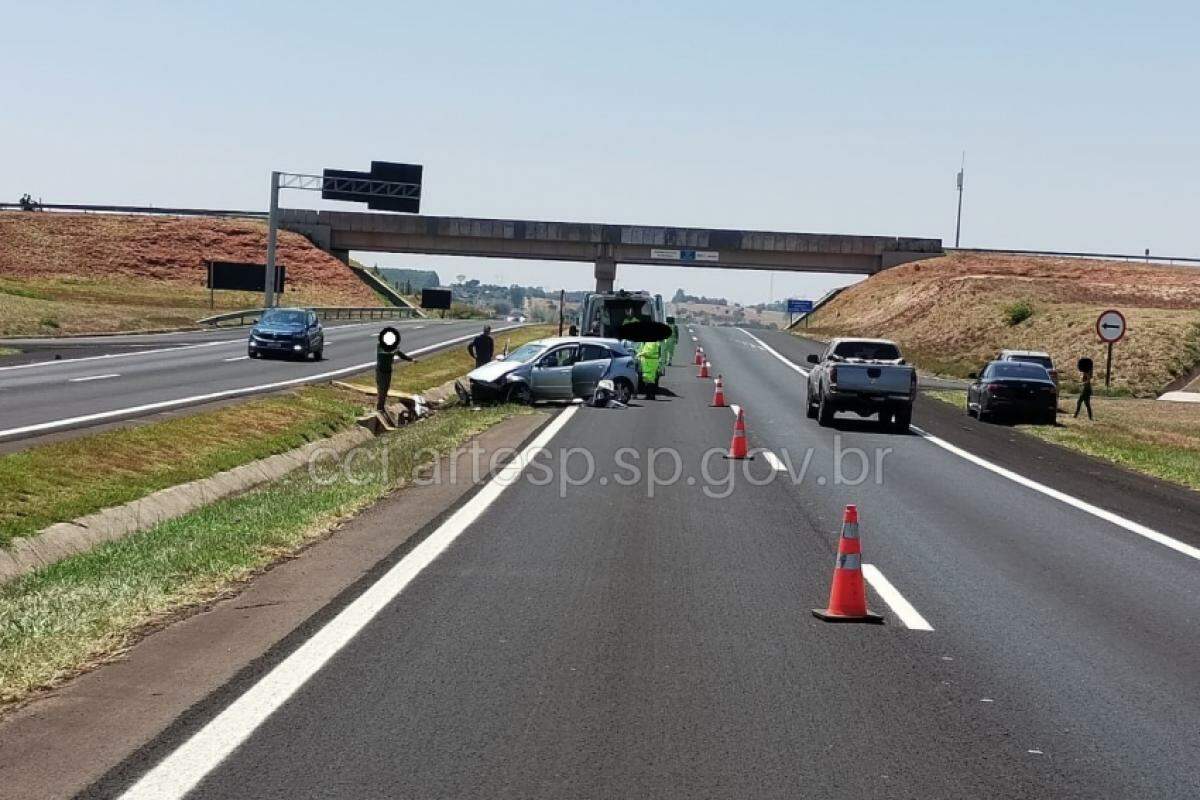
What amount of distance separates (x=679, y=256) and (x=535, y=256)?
9.94m

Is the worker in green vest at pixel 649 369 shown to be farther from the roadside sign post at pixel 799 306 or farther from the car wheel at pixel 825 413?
the roadside sign post at pixel 799 306

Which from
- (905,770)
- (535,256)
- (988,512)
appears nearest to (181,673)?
(905,770)

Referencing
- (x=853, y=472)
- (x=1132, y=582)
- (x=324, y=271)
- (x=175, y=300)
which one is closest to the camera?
(x=1132, y=582)

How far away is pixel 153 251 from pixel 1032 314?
2717 inches

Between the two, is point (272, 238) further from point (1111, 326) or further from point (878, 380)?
point (878, 380)

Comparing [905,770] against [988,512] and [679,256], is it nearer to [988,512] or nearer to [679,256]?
[988,512]

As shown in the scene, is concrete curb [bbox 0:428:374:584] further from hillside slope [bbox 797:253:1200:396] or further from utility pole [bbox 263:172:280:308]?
utility pole [bbox 263:172:280:308]

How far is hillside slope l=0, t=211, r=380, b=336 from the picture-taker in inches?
3605

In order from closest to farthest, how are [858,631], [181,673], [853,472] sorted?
1. [181,673]
2. [858,631]
3. [853,472]

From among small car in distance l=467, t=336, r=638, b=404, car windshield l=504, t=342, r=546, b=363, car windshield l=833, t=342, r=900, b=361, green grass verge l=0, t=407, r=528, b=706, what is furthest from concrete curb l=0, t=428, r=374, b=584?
car windshield l=833, t=342, r=900, b=361

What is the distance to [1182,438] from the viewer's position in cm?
3038

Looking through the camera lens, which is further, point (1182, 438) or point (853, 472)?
point (1182, 438)

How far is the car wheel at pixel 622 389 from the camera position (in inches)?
1351

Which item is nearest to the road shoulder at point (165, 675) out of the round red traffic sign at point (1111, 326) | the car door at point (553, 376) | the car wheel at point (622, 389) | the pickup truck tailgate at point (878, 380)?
the pickup truck tailgate at point (878, 380)
